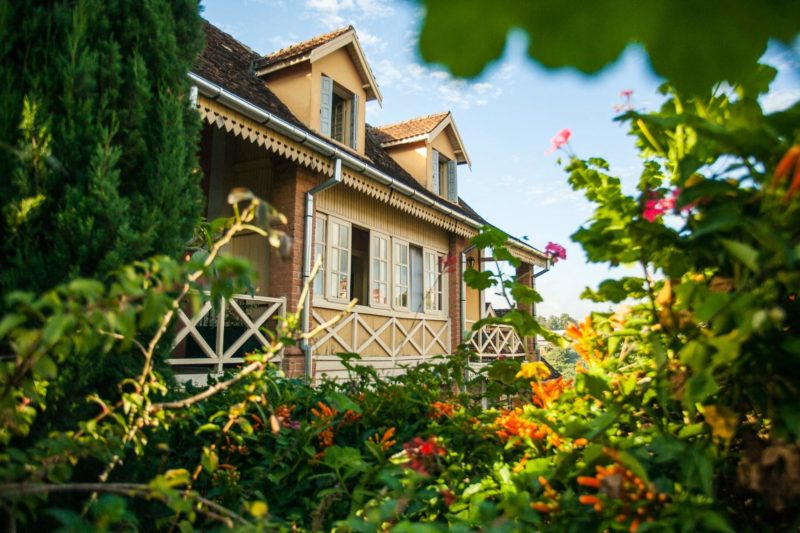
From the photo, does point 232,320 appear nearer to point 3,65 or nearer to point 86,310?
point 3,65

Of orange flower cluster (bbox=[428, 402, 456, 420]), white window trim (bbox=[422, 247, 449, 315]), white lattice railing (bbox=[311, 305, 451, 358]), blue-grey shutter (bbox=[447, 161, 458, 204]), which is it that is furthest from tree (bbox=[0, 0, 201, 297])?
blue-grey shutter (bbox=[447, 161, 458, 204])

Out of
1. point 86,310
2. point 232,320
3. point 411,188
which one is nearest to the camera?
point 86,310

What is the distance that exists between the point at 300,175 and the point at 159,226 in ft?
18.7

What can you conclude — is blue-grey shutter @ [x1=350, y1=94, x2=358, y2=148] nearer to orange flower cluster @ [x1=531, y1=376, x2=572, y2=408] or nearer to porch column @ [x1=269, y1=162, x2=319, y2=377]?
porch column @ [x1=269, y1=162, x2=319, y2=377]

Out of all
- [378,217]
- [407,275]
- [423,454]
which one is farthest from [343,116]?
[423,454]

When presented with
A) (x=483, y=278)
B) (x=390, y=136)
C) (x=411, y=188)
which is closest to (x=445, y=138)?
(x=390, y=136)

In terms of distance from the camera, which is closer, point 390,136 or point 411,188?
point 411,188

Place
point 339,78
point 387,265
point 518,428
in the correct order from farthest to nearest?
point 387,265 → point 339,78 → point 518,428

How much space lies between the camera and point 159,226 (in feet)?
7.51

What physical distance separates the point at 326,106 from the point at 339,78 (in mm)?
777

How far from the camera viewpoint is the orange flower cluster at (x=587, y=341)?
72.7 inches

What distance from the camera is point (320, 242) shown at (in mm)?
8617

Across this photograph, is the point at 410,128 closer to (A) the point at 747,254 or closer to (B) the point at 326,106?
(B) the point at 326,106

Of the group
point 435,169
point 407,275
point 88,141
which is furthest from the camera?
point 435,169
